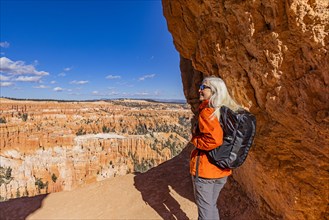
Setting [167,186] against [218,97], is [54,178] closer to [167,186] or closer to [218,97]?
[167,186]

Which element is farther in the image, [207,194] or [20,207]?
[20,207]

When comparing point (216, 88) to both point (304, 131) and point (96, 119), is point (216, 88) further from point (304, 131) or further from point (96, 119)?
point (96, 119)

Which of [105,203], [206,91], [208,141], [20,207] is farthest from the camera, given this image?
[20,207]

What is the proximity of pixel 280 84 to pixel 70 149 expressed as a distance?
39.5 meters

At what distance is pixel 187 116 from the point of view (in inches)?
2685

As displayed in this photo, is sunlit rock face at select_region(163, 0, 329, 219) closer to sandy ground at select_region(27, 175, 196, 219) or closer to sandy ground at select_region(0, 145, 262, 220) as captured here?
sandy ground at select_region(0, 145, 262, 220)

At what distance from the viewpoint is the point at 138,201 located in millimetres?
6477

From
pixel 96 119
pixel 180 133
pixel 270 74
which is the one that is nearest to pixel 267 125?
pixel 270 74

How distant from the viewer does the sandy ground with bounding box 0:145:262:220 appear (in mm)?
4953

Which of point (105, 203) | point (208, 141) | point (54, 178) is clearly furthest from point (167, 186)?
point (54, 178)

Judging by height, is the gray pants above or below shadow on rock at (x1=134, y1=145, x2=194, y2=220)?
above

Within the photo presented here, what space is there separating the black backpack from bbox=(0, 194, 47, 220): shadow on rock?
21.3 ft

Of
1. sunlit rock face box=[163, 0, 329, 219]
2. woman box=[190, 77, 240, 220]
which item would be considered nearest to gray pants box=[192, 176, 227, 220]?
woman box=[190, 77, 240, 220]

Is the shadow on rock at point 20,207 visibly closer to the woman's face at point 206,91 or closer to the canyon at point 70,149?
the woman's face at point 206,91
